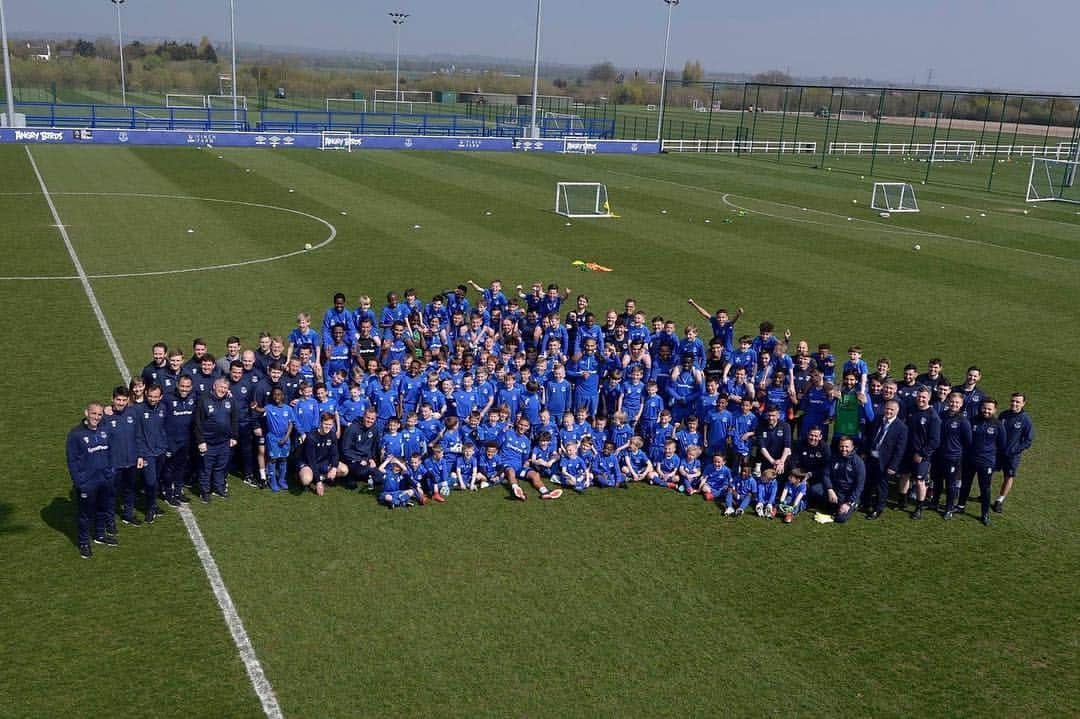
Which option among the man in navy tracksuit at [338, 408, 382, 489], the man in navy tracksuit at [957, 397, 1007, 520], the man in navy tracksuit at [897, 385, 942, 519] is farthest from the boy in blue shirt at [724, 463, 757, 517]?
the man in navy tracksuit at [338, 408, 382, 489]

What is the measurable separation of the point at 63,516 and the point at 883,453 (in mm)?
9814

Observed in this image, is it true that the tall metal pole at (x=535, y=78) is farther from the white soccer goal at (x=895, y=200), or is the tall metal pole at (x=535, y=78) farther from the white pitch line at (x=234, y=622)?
the white pitch line at (x=234, y=622)

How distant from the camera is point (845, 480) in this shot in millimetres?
11852

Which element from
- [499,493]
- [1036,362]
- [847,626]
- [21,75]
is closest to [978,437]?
[847,626]

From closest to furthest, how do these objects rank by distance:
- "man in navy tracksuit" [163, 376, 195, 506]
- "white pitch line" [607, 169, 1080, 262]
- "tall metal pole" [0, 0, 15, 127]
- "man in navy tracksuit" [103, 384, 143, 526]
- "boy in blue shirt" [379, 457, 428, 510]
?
1. "man in navy tracksuit" [103, 384, 143, 526]
2. "man in navy tracksuit" [163, 376, 195, 506]
3. "boy in blue shirt" [379, 457, 428, 510]
4. "white pitch line" [607, 169, 1080, 262]
5. "tall metal pole" [0, 0, 15, 127]

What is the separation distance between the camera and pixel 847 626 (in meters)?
9.49

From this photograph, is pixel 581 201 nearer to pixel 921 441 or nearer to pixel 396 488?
pixel 921 441

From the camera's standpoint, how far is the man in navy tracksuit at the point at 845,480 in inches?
463

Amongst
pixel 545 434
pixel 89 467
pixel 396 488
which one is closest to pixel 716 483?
pixel 545 434

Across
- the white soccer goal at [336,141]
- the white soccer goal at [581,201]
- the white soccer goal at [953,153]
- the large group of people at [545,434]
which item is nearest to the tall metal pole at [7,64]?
the white soccer goal at [336,141]

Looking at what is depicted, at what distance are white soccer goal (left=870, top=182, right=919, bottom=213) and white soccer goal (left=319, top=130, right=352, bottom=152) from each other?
27.6 meters

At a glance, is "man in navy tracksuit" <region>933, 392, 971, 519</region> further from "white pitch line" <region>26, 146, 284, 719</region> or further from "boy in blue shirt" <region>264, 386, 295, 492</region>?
"white pitch line" <region>26, 146, 284, 719</region>

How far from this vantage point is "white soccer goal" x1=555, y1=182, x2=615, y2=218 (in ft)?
113

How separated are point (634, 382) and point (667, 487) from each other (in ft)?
5.98
